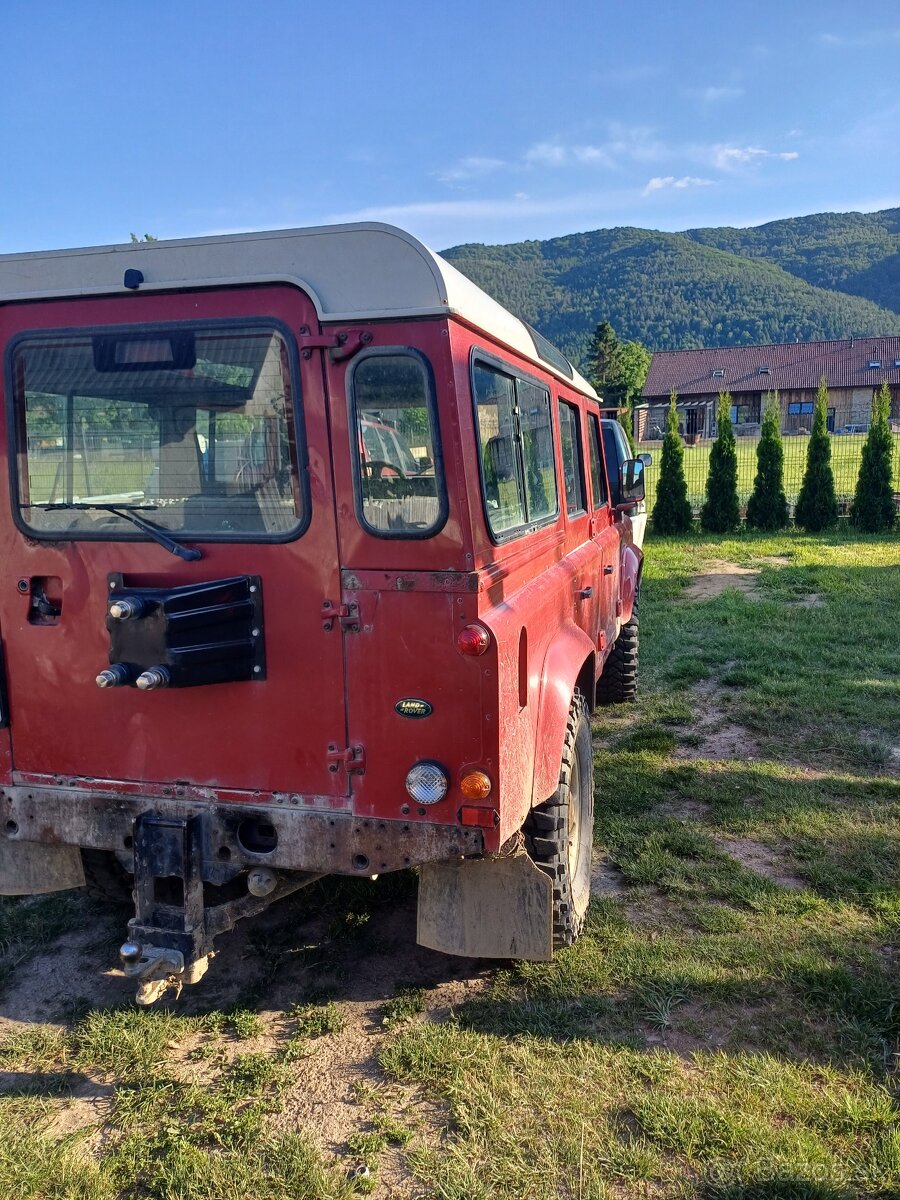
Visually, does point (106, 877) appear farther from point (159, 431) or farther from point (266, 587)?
point (159, 431)

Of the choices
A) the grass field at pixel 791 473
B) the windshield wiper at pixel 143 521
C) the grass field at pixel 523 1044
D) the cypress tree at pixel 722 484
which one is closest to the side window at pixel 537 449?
the windshield wiper at pixel 143 521

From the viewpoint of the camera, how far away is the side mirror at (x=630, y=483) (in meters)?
5.78

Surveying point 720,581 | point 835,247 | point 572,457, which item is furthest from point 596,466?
point 835,247

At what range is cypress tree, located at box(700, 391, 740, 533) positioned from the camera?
16562 mm

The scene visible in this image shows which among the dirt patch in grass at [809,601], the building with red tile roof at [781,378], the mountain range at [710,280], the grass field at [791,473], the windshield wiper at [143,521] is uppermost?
the mountain range at [710,280]

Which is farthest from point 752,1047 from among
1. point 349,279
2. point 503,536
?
point 349,279

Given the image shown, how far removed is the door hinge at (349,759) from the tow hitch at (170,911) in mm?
499

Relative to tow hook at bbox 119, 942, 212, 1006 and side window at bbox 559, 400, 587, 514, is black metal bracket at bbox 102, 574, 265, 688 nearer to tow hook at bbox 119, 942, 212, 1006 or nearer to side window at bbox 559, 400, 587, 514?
tow hook at bbox 119, 942, 212, 1006

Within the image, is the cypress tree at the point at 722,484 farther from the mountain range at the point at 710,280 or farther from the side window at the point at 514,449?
the mountain range at the point at 710,280

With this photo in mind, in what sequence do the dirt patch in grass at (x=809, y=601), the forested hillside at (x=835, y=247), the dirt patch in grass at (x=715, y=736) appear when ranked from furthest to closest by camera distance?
the forested hillside at (x=835, y=247), the dirt patch in grass at (x=809, y=601), the dirt patch in grass at (x=715, y=736)

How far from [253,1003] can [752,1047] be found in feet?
5.74

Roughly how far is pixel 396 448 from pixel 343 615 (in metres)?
0.51

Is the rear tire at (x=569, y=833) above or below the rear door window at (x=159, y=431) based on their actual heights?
below

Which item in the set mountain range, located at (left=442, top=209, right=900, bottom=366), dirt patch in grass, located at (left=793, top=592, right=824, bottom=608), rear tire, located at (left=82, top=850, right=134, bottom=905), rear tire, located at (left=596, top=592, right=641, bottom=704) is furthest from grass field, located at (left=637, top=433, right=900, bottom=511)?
mountain range, located at (left=442, top=209, right=900, bottom=366)
